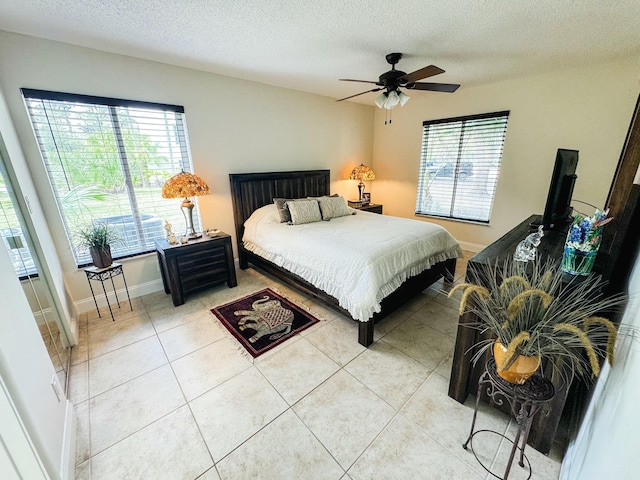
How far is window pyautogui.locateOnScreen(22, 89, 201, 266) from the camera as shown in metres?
2.37

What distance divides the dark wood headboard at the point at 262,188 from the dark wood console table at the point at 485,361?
115 inches

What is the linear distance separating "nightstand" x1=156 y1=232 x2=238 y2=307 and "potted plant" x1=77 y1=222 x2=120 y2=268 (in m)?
0.44

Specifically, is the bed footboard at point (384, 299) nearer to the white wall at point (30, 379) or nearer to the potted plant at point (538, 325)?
the potted plant at point (538, 325)

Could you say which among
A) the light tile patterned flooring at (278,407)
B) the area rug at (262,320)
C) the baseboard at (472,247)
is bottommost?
the light tile patterned flooring at (278,407)

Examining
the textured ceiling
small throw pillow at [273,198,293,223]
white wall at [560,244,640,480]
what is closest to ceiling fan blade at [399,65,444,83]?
the textured ceiling

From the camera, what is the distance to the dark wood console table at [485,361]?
1272mm

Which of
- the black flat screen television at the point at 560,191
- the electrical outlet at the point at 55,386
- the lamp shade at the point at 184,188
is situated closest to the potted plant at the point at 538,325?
the black flat screen television at the point at 560,191

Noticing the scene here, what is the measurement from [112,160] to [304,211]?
6.97 ft

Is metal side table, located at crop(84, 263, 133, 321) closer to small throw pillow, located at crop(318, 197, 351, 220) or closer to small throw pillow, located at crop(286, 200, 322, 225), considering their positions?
small throw pillow, located at crop(286, 200, 322, 225)

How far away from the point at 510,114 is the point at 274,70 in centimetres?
322

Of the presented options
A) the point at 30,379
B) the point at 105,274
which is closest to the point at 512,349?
the point at 30,379

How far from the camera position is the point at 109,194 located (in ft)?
8.84

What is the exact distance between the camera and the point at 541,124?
3.33 m

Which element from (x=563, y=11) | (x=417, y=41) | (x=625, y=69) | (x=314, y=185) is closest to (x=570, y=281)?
(x=563, y=11)
